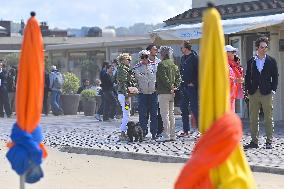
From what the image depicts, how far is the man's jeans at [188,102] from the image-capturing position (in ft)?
49.8

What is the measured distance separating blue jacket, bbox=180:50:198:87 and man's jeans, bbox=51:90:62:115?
12.1 m

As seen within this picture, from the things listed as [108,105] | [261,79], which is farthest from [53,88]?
[261,79]

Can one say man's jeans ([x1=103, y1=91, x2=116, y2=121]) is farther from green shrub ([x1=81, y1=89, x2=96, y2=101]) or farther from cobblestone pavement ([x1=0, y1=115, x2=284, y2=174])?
green shrub ([x1=81, y1=89, x2=96, y2=101])

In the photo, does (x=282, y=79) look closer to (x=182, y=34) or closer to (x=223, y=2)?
(x=182, y=34)

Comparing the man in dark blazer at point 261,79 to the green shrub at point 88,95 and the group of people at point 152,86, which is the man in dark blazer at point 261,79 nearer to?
the group of people at point 152,86

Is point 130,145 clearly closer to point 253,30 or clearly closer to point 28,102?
point 253,30

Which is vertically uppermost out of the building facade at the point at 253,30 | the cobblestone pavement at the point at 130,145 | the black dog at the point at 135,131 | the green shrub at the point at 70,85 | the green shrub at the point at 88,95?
the building facade at the point at 253,30

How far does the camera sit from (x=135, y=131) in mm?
15375

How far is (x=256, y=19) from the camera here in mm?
18906

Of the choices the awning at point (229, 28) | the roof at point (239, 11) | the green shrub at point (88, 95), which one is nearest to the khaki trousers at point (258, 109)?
the awning at point (229, 28)

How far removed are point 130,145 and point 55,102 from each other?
1293cm

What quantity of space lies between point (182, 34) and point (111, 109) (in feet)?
14.1

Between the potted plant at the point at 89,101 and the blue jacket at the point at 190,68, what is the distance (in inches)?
459

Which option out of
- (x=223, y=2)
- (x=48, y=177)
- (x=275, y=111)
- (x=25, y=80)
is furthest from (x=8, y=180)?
(x=223, y=2)
